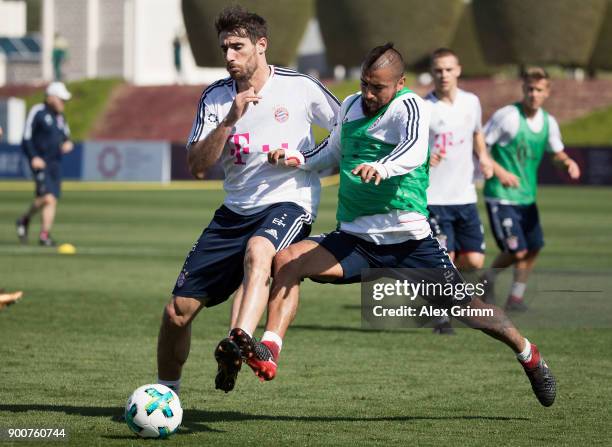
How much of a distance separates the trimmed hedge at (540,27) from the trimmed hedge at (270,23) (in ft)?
29.0

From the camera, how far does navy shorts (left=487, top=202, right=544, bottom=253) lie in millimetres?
13078

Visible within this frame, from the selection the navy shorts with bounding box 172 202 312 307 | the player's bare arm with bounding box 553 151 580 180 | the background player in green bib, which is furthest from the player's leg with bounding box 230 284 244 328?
the background player in green bib

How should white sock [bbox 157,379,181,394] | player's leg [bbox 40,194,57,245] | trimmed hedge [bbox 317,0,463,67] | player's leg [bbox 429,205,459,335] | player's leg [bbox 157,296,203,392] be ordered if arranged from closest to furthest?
player's leg [bbox 157,296,203,392]
white sock [bbox 157,379,181,394]
player's leg [bbox 429,205,459,335]
player's leg [bbox 40,194,57,245]
trimmed hedge [bbox 317,0,463,67]

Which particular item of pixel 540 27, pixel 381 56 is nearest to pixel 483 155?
pixel 381 56

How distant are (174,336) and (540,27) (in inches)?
2062

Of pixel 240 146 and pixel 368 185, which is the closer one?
pixel 368 185

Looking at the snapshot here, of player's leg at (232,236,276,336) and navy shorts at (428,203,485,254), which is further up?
player's leg at (232,236,276,336)

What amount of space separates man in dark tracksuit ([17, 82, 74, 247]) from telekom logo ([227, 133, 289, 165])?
498 inches

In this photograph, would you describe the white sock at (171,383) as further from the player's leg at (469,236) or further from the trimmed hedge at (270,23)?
the trimmed hedge at (270,23)

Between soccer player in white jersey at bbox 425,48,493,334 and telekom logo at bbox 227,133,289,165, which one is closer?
telekom logo at bbox 227,133,289,165

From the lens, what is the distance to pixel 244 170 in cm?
798

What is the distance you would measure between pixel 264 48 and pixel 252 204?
880 millimetres

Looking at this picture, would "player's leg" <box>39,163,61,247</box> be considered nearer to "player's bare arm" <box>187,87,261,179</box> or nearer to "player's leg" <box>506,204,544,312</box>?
"player's leg" <box>506,204,544,312</box>

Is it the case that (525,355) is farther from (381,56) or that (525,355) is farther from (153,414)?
(153,414)
